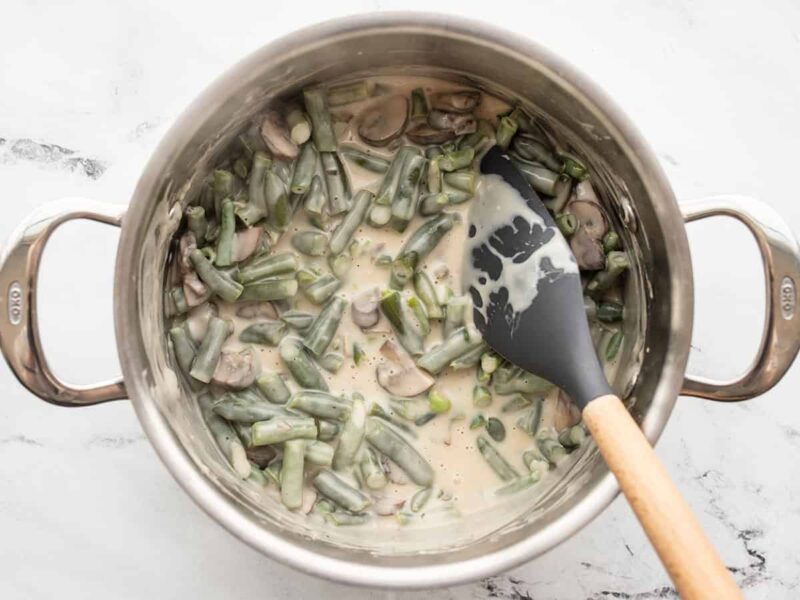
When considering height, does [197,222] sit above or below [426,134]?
below

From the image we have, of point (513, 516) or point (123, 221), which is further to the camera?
point (513, 516)

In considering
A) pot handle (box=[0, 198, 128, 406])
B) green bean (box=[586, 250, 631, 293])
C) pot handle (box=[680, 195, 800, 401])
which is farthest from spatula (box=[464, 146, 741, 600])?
pot handle (box=[0, 198, 128, 406])

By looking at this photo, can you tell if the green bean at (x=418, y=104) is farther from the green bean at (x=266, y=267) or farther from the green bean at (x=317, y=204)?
the green bean at (x=266, y=267)

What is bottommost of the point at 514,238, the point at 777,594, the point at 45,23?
the point at 777,594

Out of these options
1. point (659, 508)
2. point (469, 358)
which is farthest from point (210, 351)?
point (659, 508)

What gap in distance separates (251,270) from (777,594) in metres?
1.16

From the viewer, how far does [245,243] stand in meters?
1.76

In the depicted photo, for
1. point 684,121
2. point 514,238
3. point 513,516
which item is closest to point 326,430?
point 513,516

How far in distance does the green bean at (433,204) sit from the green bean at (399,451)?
399 millimetres

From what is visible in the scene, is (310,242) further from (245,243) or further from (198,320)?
(198,320)

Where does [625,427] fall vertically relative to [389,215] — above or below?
below

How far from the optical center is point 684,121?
1.84 m

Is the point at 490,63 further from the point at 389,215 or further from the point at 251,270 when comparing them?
the point at 251,270

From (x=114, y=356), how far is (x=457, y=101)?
0.78 m
